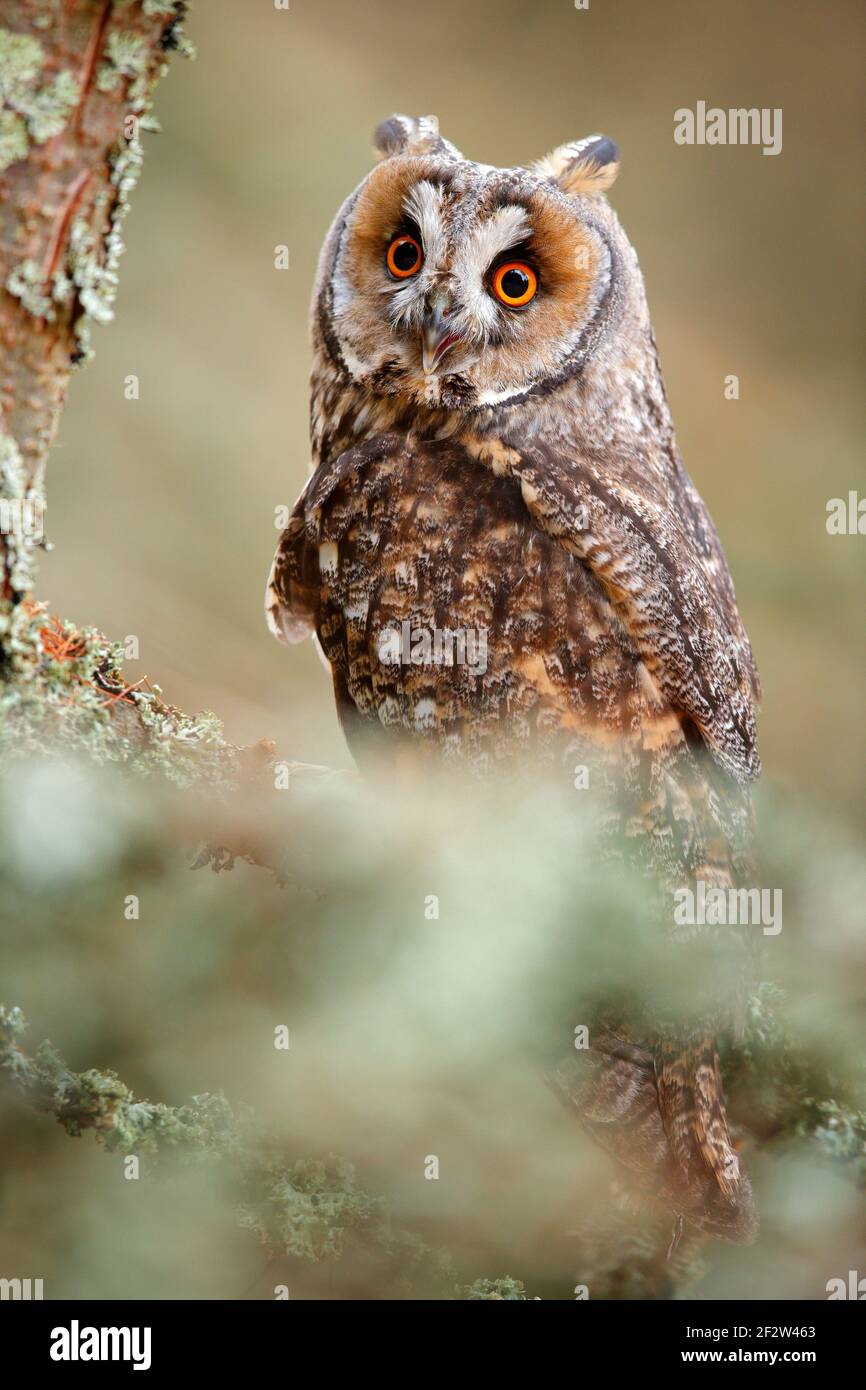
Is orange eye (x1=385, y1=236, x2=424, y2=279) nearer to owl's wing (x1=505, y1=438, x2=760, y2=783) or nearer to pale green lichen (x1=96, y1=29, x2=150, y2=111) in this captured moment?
owl's wing (x1=505, y1=438, x2=760, y2=783)

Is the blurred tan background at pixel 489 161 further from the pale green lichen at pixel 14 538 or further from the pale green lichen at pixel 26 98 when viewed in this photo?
the pale green lichen at pixel 26 98

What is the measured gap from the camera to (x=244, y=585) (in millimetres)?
3094

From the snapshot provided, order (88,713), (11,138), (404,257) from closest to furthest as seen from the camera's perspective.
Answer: (11,138) < (88,713) < (404,257)

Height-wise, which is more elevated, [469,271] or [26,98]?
[469,271]

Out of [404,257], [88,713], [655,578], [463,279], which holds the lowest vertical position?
[88,713]

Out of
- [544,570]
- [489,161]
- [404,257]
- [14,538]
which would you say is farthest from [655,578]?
[489,161]

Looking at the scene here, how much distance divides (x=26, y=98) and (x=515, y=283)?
2.54ft

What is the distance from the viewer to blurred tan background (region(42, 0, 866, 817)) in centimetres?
290

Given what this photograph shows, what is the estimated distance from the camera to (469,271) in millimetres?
1609

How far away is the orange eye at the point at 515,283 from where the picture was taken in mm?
1667

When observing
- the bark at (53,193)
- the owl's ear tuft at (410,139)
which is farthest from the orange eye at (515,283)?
the bark at (53,193)

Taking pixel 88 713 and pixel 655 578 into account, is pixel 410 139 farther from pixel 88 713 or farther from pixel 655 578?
pixel 88 713
